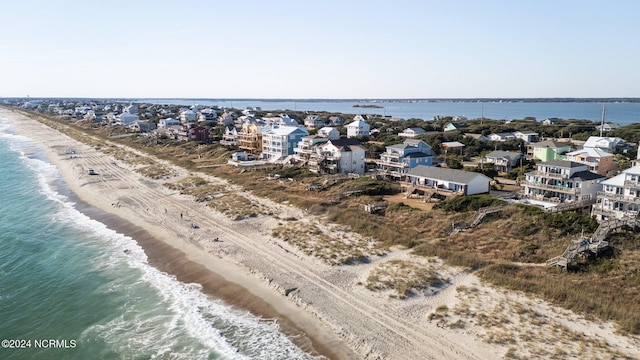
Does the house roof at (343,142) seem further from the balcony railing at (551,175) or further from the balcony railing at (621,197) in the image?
the balcony railing at (621,197)

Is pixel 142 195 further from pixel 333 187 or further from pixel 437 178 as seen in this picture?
pixel 437 178

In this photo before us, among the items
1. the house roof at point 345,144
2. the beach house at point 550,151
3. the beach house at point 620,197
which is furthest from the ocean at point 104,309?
the beach house at point 550,151

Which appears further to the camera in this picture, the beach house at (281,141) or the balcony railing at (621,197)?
the beach house at (281,141)

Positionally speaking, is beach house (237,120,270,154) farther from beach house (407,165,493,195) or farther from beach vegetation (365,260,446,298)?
beach vegetation (365,260,446,298)

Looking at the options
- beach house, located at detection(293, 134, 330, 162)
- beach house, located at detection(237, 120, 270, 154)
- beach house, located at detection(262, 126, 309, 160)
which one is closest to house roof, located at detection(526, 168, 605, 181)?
beach house, located at detection(293, 134, 330, 162)

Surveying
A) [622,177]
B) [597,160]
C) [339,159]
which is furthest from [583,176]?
[339,159]

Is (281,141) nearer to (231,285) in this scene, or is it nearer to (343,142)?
(343,142)
